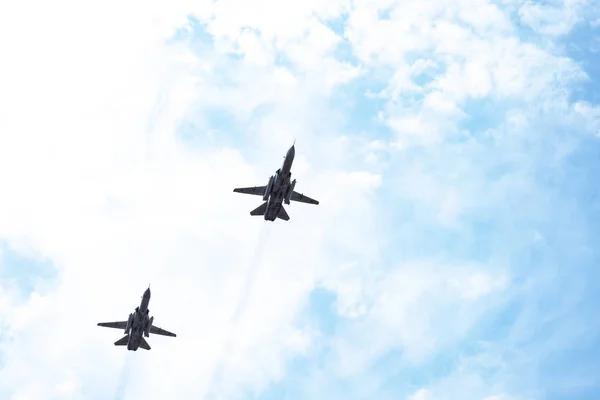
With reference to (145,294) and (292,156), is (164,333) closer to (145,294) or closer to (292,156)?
(145,294)

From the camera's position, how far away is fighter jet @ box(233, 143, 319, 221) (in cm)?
12039

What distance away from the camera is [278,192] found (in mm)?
124688

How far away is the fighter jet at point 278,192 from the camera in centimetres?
12039

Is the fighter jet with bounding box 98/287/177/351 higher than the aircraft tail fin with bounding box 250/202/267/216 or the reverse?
the reverse

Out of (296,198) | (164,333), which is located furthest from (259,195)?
(164,333)

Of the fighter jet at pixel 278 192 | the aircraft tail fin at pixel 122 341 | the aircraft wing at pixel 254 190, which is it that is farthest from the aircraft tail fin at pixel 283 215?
the aircraft tail fin at pixel 122 341

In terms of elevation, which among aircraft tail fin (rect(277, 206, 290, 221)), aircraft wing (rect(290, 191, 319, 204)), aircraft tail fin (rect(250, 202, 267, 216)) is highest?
aircraft wing (rect(290, 191, 319, 204))

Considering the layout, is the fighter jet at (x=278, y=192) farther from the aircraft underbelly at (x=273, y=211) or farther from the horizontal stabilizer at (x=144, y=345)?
the horizontal stabilizer at (x=144, y=345)

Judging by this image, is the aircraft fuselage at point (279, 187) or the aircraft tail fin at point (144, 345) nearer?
the aircraft fuselage at point (279, 187)

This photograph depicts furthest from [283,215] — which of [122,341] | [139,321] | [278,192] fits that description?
[122,341]

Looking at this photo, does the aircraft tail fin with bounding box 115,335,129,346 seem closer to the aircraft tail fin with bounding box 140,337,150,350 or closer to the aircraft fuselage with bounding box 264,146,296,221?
the aircraft tail fin with bounding box 140,337,150,350

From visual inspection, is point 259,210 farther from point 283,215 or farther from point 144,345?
point 144,345

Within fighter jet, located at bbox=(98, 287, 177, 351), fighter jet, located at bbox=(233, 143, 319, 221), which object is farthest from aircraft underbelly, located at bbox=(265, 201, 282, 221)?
fighter jet, located at bbox=(98, 287, 177, 351)

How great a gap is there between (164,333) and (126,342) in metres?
9.01
